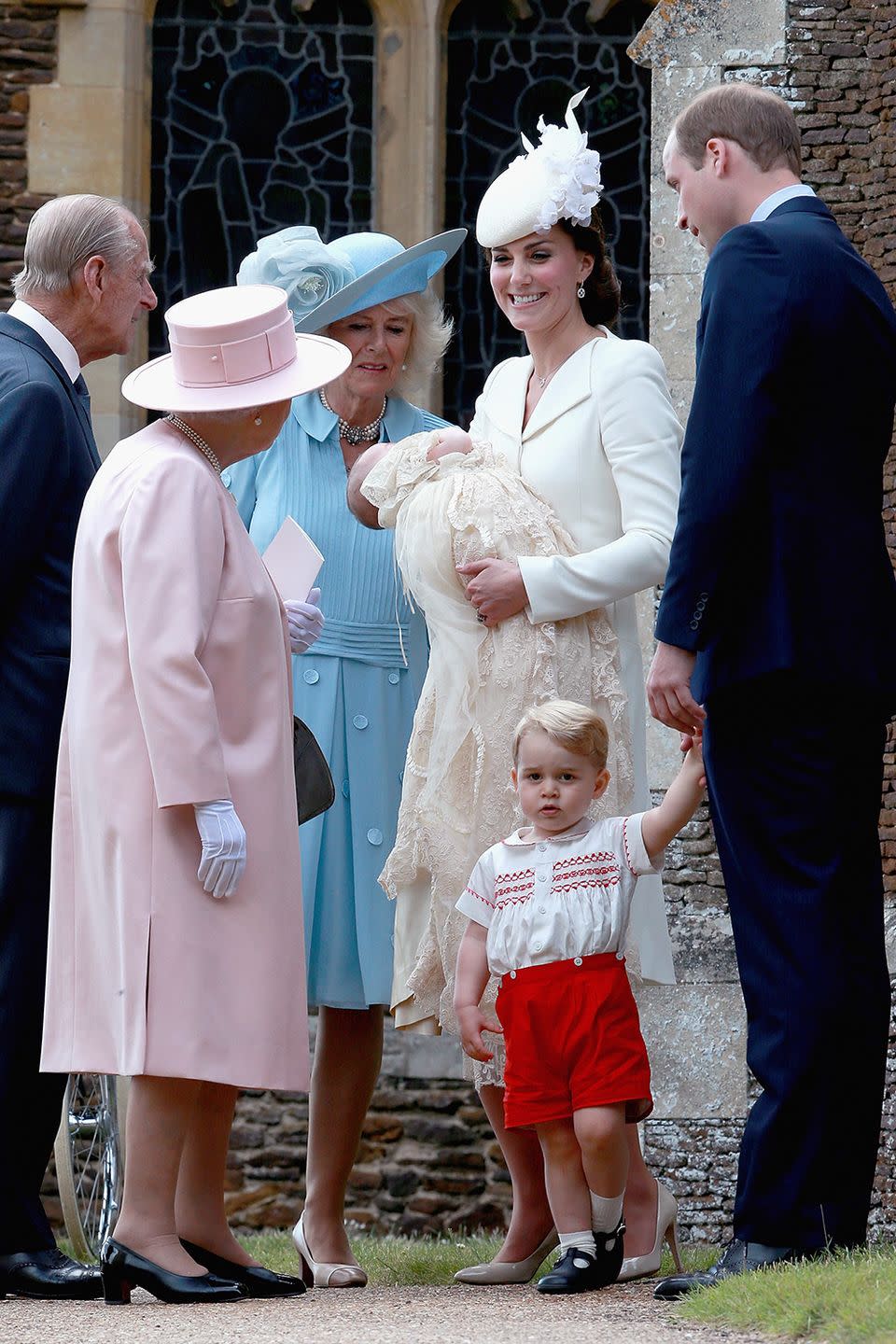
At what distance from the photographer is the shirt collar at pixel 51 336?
13.9 ft

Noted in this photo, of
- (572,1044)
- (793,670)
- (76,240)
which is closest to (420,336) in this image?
(76,240)

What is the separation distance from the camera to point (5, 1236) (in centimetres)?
397

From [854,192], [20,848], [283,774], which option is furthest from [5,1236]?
[854,192]

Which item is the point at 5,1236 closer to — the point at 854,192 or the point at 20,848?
the point at 20,848

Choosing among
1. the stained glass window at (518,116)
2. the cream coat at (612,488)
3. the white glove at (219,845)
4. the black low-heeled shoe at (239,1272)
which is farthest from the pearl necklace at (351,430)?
the stained glass window at (518,116)

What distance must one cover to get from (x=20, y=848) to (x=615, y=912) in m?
1.16

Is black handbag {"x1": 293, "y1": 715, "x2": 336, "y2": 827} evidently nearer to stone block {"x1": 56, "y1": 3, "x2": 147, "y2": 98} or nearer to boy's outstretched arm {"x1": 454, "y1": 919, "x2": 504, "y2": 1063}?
boy's outstretched arm {"x1": 454, "y1": 919, "x2": 504, "y2": 1063}

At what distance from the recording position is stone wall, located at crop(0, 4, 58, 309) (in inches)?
354

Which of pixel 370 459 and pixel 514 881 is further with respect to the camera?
pixel 370 459

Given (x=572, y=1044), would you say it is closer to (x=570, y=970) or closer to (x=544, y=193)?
(x=570, y=970)

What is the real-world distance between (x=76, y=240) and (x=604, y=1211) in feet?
7.09

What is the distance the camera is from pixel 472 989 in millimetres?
3926

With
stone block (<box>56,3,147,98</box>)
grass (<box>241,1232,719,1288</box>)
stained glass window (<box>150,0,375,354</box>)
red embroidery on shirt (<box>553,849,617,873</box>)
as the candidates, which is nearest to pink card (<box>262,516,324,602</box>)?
red embroidery on shirt (<box>553,849,617,873</box>)

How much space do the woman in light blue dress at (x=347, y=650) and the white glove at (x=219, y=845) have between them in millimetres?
879
